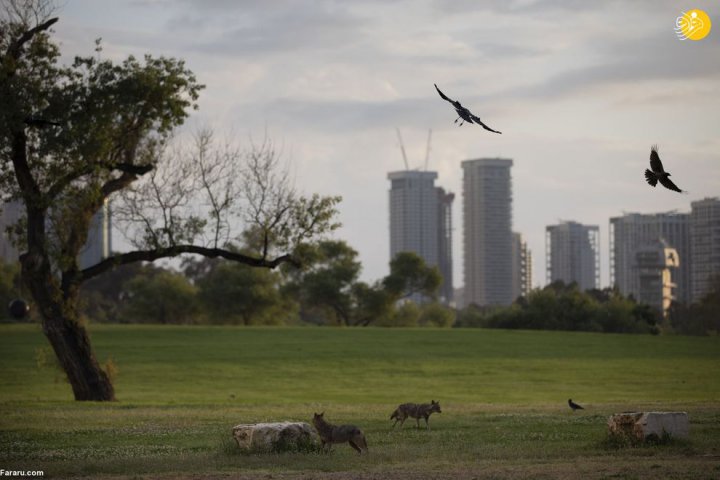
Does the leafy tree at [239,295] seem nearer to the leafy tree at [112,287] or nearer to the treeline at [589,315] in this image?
the treeline at [589,315]

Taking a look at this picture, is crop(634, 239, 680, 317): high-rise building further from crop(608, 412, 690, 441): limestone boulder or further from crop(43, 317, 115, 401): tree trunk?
crop(608, 412, 690, 441): limestone boulder

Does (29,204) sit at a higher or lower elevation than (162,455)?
higher

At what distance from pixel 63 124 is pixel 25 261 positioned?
5449 mm

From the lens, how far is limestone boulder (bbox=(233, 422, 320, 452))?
18.9 meters

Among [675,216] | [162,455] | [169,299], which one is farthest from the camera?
[675,216]

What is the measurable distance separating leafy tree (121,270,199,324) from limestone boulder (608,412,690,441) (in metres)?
96.9

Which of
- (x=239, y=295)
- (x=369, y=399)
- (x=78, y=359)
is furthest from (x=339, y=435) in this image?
(x=239, y=295)

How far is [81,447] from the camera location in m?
21.9

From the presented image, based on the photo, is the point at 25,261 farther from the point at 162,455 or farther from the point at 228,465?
the point at 228,465

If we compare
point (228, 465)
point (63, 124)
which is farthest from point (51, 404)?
point (228, 465)

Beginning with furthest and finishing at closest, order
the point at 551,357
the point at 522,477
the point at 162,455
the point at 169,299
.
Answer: the point at 169,299, the point at 551,357, the point at 162,455, the point at 522,477

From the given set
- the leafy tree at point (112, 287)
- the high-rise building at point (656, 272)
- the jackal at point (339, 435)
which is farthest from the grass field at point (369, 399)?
the high-rise building at point (656, 272)

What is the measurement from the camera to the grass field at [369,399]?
1786cm

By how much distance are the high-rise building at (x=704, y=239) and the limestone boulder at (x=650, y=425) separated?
130 meters
